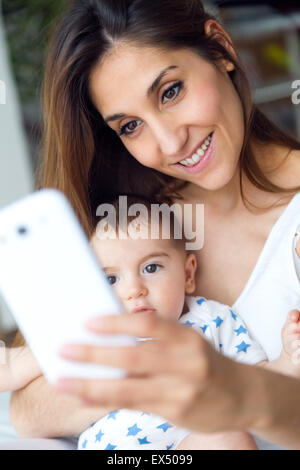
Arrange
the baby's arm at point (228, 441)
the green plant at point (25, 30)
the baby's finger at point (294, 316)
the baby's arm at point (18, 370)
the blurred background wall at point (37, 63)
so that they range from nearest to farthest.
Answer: the baby's arm at point (228, 441) → the baby's finger at point (294, 316) → the baby's arm at point (18, 370) → the blurred background wall at point (37, 63) → the green plant at point (25, 30)

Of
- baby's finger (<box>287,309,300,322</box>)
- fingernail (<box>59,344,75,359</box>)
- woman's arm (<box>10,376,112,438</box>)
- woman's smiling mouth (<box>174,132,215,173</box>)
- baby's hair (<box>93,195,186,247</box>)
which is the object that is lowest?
woman's arm (<box>10,376,112,438</box>)

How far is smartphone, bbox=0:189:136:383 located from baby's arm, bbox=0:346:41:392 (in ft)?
1.58

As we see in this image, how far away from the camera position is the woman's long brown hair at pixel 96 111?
3.43ft

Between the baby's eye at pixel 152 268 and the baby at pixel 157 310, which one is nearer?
the baby at pixel 157 310

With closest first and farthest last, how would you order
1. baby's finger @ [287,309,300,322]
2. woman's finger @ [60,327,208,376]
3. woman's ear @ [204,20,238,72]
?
woman's finger @ [60,327,208,376] → baby's finger @ [287,309,300,322] → woman's ear @ [204,20,238,72]

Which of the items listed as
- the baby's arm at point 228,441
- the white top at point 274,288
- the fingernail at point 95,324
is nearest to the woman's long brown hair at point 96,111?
the white top at point 274,288

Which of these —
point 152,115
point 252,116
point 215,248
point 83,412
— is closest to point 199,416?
point 83,412

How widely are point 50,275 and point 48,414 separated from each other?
1.67 ft

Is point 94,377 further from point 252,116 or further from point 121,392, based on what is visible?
point 252,116

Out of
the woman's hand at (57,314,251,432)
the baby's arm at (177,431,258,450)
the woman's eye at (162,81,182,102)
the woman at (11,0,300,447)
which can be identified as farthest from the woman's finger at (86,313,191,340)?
the woman's eye at (162,81,182,102)

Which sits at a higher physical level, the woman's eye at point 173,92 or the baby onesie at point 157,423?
the woman's eye at point 173,92

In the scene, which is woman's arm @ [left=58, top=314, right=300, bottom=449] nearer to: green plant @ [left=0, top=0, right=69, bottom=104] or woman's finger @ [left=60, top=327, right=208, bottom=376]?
woman's finger @ [left=60, top=327, right=208, bottom=376]

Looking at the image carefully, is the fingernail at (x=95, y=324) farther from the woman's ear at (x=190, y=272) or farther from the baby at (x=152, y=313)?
the woman's ear at (x=190, y=272)

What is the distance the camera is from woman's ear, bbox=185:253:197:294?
1.15 meters
